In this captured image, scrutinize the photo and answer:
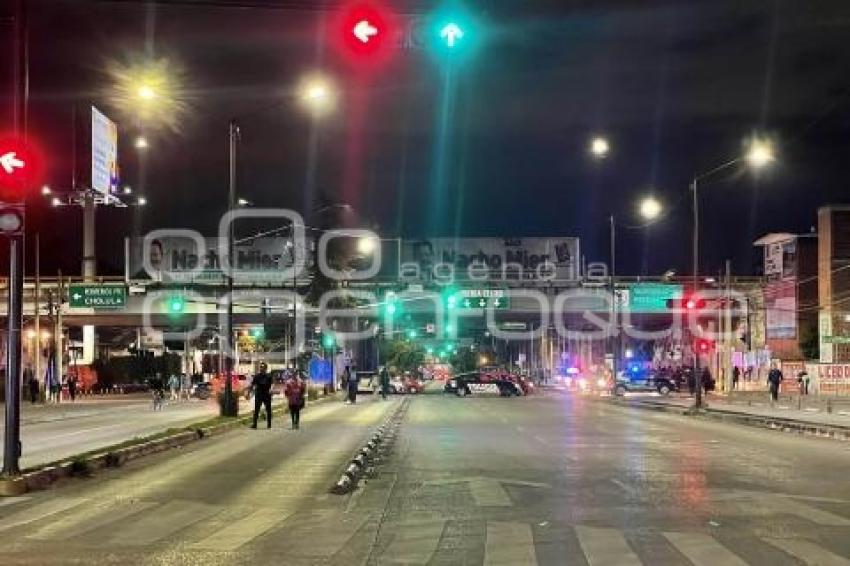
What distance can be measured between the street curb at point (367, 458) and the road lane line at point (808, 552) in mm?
6439

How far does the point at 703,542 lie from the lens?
1101 cm

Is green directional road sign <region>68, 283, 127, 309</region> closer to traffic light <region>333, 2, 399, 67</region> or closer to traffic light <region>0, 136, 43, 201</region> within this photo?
traffic light <region>0, 136, 43, 201</region>

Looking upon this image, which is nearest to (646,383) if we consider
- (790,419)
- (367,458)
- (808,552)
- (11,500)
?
(790,419)

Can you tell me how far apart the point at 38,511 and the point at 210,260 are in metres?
63.9

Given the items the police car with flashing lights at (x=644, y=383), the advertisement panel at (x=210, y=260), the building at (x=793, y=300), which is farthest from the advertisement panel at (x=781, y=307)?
the advertisement panel at (x=210, y=260)

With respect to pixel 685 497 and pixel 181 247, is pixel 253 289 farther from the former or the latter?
pixel 685 497

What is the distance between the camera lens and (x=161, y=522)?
41.7 ft

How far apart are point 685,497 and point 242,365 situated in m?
104

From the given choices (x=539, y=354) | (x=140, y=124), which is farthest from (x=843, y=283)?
(x=539, y=354)

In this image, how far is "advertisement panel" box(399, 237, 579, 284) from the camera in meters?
74.4

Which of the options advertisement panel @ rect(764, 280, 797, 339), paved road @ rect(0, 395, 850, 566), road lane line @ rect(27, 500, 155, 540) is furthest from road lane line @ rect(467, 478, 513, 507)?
advertisement panel @ rect(764, 280, 797, 339)

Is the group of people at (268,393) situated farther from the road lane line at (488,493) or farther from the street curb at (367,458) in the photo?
the road lane line at (488,493)

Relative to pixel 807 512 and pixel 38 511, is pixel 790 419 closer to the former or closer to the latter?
pixel 807 512

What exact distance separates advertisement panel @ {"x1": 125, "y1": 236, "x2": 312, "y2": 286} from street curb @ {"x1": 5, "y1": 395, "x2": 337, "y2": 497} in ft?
153
